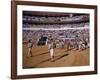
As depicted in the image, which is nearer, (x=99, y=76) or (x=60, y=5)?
(x=60, y=5)

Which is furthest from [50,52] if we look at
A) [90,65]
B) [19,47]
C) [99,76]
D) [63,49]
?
[99,76]

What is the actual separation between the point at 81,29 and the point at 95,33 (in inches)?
6.7

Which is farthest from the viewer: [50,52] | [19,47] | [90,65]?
[90,65]

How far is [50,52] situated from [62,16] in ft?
1.28

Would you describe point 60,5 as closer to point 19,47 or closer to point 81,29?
point 81,29

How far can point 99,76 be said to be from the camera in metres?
2.18

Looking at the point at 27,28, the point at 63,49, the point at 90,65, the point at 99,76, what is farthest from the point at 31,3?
the point at 99,76

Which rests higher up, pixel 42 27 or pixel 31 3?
pixel 31 3

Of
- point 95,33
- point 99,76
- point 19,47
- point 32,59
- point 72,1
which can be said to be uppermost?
point 72,1

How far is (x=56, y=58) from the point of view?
2021mm

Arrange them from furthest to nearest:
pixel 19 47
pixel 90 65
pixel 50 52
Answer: pixel 90 65 → pixel 50 52 → pixel 19 47

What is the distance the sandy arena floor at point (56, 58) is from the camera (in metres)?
1.94

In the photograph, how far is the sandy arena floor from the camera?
76.3 inches

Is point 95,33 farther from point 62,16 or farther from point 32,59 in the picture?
point 32,59
